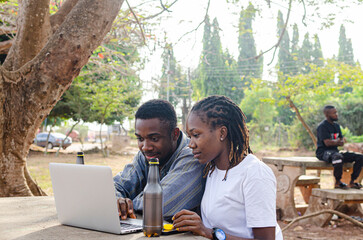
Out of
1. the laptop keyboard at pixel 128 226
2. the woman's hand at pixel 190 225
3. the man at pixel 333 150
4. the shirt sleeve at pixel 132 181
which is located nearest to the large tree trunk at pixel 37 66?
the shirt sleeve at pixel 132 181

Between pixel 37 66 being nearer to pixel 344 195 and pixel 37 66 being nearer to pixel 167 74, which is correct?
pixel 344 195

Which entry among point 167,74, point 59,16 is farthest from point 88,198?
point 167,74

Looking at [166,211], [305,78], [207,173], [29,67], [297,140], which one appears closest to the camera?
[166,211]

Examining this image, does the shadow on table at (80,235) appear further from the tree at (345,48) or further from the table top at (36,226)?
the tree at (345,48)

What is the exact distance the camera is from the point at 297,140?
19.3m

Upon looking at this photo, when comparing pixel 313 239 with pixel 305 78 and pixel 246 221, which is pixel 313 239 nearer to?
pixel 246 221

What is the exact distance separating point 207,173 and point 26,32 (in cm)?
253

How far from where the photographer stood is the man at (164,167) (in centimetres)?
185

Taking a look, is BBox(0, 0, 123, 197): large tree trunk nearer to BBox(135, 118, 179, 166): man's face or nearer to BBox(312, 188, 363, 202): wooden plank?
BBox(135, 118, 179, 166): man's face

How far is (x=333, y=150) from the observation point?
231 inches

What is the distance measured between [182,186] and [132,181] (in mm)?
538

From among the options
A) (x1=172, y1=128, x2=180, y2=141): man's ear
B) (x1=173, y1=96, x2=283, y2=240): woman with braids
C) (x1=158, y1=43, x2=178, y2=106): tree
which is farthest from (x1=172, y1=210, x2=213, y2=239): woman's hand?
(x1=158, y1=43, x2=178, y2=106): tree

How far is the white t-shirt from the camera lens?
1585mm

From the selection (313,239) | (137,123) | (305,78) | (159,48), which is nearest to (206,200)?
(137,123)
